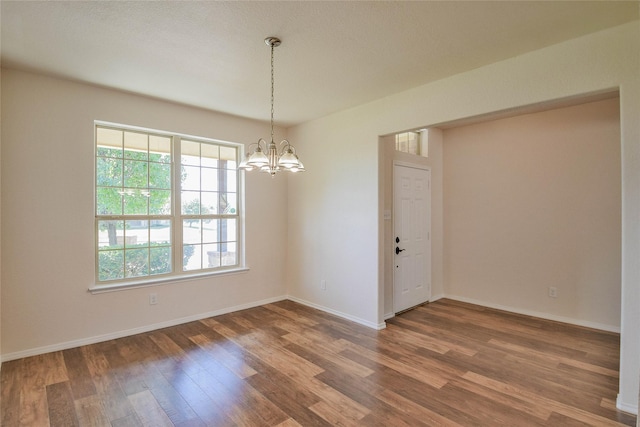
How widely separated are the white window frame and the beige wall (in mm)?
3346

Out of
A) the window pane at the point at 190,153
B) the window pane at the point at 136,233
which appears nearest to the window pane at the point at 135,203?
the window pane at the point at 136,233

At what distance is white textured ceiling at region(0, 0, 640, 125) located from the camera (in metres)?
2.15

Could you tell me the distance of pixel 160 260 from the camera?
13.4ft

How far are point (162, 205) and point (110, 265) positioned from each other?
2.94ft

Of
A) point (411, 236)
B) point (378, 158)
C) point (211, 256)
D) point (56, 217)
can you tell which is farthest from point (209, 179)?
point (411, 236)

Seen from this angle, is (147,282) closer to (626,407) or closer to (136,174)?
(136,174)

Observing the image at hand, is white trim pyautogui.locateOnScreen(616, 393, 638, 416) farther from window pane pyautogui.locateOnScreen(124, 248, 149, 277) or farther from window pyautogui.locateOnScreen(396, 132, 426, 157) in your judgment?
window pane pyautogui.locateOnScreen(124, 248, 149, 277)

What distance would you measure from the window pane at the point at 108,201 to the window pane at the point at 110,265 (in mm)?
468

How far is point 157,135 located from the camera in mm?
4070

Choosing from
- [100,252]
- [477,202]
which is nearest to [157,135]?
[100,252]

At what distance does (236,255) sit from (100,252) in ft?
5.60

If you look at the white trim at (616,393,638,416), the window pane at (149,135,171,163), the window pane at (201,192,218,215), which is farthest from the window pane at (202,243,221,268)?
the white trim at (616,393,638,416)

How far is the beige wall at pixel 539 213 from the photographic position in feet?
12.8

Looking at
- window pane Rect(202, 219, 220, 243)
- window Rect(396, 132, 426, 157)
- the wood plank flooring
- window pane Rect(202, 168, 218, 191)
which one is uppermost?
window Rect(396, 132, 426, 157)
